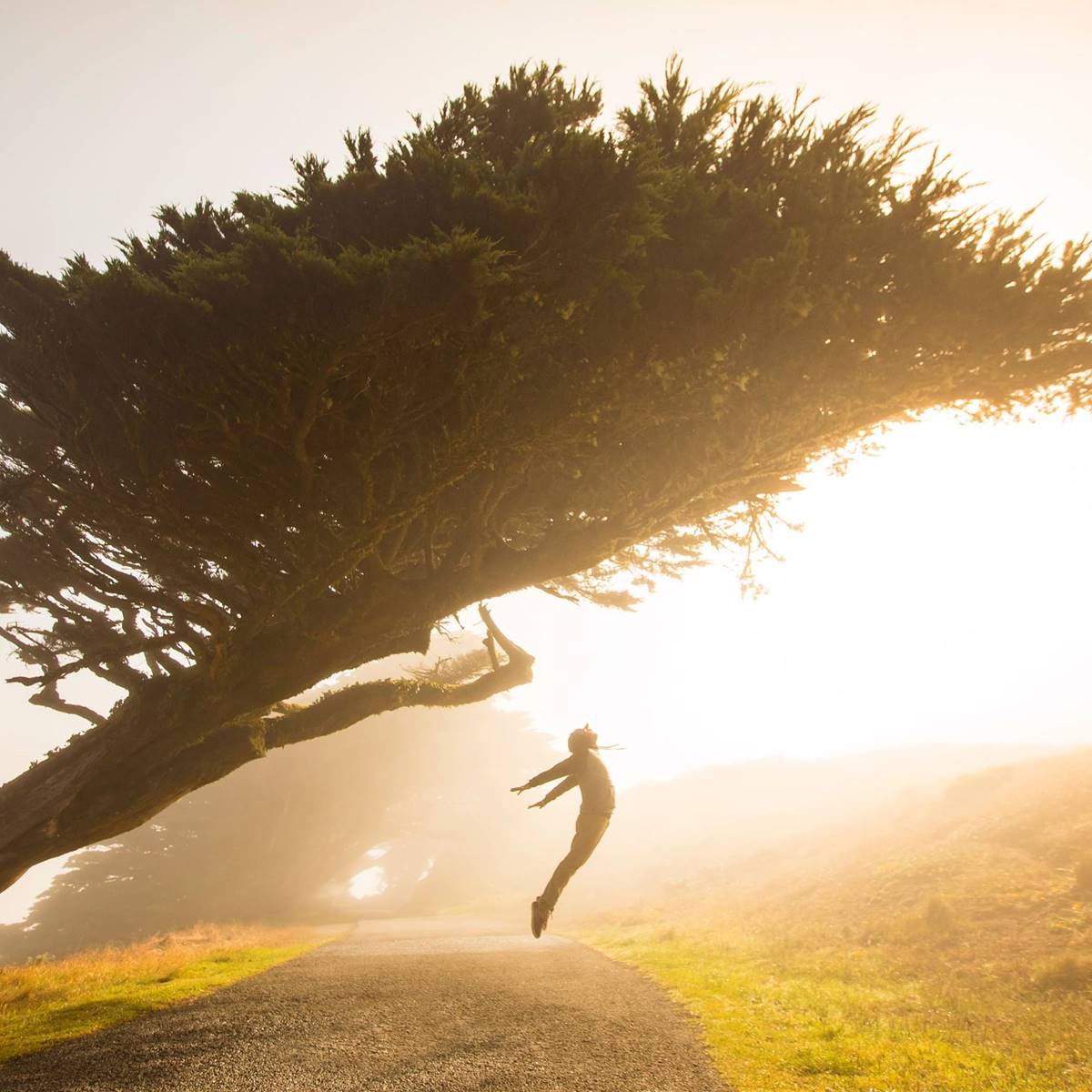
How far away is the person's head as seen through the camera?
7867 mm

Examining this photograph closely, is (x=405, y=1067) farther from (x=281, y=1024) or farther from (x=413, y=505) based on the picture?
(x=413, y=505)

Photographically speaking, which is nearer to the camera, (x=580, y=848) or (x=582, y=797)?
(x=580, y=848)

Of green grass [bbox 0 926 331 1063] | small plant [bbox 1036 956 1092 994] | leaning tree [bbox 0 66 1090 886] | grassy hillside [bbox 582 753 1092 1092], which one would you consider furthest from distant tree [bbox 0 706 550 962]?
small plant [bbox 1036 956 1092 994]

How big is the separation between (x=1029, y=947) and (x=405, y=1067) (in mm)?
9636

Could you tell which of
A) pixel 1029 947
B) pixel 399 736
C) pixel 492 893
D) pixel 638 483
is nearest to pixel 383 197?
pixel 638 483

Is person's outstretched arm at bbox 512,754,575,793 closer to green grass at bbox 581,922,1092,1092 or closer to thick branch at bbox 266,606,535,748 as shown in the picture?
green grass at bbox 581,922,1092,1092

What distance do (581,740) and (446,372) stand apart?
486cm

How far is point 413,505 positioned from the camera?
23.7 ft

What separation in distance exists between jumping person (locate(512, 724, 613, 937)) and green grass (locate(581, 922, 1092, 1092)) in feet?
6.45

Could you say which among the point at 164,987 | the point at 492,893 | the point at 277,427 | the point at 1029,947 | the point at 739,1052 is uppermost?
the point at 277,427

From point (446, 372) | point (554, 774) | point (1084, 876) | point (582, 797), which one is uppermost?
point (446, 372)

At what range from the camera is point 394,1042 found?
4.93 meters

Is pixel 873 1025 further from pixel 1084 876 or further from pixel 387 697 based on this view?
pixel 387 697

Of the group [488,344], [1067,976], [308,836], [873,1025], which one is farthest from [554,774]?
[308,836]
